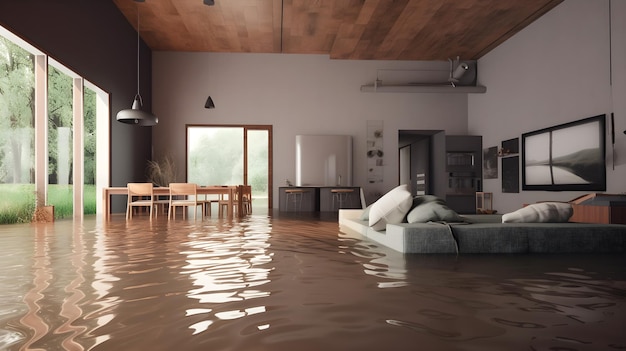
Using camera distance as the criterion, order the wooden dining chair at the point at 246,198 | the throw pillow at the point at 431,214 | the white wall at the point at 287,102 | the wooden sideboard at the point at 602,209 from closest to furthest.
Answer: the throw pillow at the point at 431,214 → the wooden sideboard at the point at 602,209 → the wooden dining chair at the point at 246,198 → the white wall at the point at 287,102

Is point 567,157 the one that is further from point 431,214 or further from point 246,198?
point 246,198

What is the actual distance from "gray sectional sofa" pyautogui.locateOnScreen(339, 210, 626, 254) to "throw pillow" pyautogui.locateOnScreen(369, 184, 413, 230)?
39 centimetres

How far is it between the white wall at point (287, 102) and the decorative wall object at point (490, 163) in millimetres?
1404

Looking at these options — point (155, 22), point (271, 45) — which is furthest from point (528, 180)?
point (155, 22)

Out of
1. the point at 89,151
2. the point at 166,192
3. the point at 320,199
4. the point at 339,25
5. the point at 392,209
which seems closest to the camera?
the point at 392,209

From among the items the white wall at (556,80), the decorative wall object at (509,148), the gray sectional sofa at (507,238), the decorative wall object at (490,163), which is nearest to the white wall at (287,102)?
the decorative wall object at (490,163)

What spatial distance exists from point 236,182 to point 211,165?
0.79m

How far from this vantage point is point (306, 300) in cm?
220

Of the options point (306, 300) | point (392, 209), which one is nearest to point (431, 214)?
point (392, 209)

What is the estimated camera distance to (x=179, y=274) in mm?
2844

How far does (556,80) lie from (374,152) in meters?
5.00

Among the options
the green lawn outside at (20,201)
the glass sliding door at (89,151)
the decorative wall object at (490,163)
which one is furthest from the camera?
the decorative wall object at (490,163)

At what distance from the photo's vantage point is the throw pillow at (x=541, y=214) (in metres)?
4.15

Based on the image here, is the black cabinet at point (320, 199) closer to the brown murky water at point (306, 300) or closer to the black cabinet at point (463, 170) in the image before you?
the black cabinet at point (463, 170)
